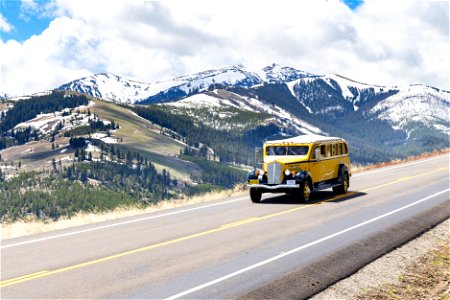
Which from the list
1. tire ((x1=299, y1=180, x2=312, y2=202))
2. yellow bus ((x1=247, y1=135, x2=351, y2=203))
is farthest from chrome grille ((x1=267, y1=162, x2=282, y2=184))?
tire ((x1=299, y1=180, x2=312, y2=202))

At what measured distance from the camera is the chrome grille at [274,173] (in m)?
21.7

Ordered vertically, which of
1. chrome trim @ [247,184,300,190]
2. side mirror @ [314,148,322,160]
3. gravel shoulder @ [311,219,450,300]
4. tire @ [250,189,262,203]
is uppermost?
side mirror @ [314,148,322,160]

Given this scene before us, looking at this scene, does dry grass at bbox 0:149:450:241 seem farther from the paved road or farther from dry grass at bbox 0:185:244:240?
the paved road

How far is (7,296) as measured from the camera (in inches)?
355

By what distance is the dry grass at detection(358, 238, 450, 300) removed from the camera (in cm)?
994

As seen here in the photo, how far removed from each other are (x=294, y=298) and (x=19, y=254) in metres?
6.91

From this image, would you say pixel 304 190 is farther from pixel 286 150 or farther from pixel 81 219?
pixel 81 219

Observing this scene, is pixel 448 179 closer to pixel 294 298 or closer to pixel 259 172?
pixel 259 172

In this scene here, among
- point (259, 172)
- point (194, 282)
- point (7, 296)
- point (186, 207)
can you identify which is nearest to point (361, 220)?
point (259, 172)

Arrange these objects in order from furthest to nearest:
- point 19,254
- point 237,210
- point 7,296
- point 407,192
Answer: point 407,192 < point 237,210 < point 19,254 < point 7,296

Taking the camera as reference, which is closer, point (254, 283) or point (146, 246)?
point (254, 283)

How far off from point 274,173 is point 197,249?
9523 mm

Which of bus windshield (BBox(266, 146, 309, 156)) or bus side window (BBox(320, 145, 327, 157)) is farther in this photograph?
bus side window (BBox(320, 145, 327, 157))

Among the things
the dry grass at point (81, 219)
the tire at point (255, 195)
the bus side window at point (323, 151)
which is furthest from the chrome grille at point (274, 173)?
the dry grass at point (81, 219)
